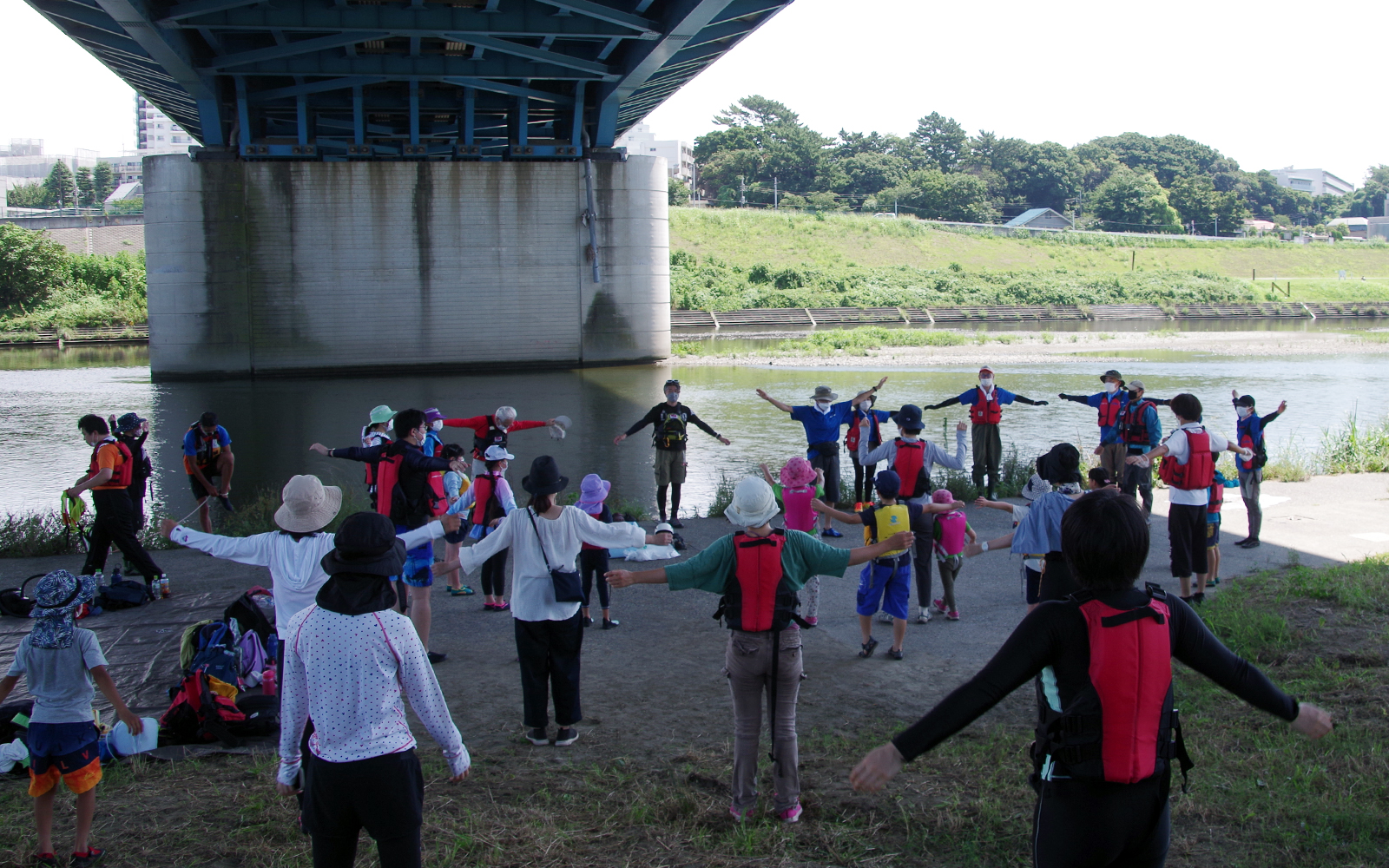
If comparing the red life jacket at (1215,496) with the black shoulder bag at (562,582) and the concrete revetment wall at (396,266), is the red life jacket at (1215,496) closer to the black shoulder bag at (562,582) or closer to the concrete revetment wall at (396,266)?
the black shoulder bag at (562,582)

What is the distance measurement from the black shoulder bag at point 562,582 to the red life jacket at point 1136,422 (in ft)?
27.5

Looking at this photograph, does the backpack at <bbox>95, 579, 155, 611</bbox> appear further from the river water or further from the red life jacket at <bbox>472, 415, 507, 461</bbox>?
the river water

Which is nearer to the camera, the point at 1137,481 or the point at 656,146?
the point at 1137,481

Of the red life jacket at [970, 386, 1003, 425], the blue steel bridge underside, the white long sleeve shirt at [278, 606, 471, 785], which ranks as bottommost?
the white long sleeve shirt at [278, 606, 471, 785]

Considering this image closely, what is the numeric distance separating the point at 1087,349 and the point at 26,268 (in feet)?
169

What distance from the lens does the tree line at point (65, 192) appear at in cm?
12731

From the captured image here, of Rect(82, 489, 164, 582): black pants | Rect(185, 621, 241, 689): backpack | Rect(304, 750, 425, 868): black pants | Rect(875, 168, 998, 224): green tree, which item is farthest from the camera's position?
Rect(875, 168, 998, 224): green tree

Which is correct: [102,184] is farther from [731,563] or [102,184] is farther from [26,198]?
[731,563]

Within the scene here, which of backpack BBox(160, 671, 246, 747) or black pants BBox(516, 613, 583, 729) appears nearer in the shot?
black pants BBox(516, 613, 583, 729)

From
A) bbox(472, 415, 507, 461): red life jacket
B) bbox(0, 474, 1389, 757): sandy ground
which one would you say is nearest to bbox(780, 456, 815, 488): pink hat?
bbox(0, 474, 1389, 757): sandy ground

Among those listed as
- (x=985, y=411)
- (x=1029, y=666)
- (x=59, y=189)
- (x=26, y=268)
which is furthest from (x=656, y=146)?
(x=1029, y=666)

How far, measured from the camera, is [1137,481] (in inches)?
441

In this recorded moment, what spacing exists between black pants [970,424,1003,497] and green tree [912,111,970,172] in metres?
124

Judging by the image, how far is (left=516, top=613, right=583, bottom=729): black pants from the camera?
225 inches
